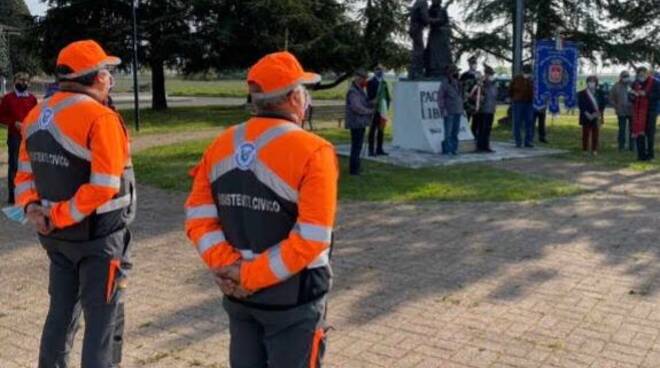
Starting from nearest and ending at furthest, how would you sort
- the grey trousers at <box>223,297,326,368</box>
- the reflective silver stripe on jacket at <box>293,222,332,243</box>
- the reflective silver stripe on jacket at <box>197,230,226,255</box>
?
1. the reflective silver stripe on jacket at <box>293,222,332,243</box>
2. the grey trousers at <box>223,297,326,368</box>
3. the reflective silver stripe on jacket at <box>197,230,226,255</box>

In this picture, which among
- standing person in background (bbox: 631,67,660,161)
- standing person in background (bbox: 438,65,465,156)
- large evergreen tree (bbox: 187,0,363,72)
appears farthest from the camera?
large evergreen tree (bbox: 187,0,363,72)

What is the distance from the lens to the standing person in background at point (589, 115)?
50.8 feet

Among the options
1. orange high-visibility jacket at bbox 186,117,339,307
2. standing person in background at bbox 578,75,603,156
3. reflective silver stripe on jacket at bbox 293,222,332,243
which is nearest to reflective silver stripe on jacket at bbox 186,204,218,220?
orange high-visibility jacket at bbox 186,117,339,307

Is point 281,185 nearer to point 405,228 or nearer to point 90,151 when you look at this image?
point 90,151

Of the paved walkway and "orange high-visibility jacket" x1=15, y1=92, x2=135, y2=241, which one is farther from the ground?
"orange high-visibility jacket" x1=15, y1=92, x2=135, y2=241

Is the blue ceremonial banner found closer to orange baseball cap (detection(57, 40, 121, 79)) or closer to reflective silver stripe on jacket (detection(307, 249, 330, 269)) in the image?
orange baseball cap (detection(57, 40, 121, 79))

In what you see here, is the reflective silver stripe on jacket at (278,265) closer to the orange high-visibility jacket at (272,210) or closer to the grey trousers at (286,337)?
the orange high-visibility jacket at (272,210)

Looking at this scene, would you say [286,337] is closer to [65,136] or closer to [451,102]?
[65,136]

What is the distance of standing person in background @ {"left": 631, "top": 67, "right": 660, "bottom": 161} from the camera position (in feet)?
47.7

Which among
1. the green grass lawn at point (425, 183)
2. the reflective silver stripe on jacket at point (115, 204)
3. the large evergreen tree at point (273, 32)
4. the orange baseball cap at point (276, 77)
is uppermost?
the large evergreen tree at point (273, 32)

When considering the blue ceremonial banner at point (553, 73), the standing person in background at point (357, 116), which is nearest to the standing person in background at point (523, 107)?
the blue ceremonial banner at point (553, 73)

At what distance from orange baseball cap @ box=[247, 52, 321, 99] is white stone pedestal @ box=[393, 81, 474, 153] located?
13237 mm

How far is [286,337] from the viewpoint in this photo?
2.86 metres

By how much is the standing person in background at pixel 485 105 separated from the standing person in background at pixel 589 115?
1.82 metres
